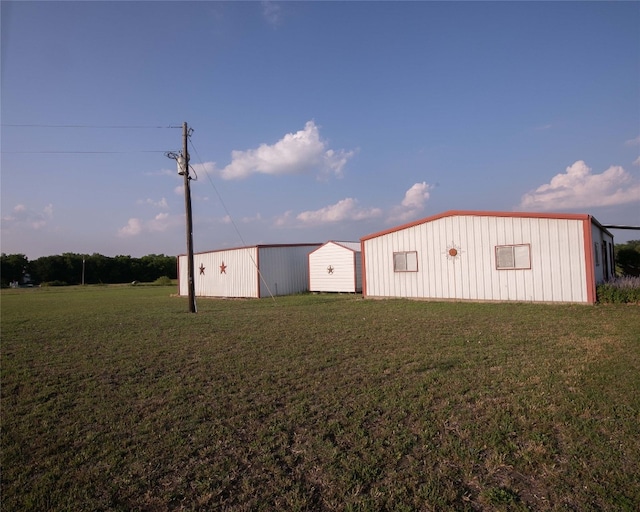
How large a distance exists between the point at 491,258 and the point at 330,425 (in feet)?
44.0

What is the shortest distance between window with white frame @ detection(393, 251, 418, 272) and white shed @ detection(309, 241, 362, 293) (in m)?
4.83

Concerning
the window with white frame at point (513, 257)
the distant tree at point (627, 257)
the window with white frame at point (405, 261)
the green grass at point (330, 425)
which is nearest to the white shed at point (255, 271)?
the window with white frame at point (405, 261)

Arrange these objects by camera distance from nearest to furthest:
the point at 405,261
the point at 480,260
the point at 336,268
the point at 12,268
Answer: the point at 480,260 < the point at 405,261 < the point at 336,268 < the point at 12,268

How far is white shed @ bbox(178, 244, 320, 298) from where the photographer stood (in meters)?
24.2

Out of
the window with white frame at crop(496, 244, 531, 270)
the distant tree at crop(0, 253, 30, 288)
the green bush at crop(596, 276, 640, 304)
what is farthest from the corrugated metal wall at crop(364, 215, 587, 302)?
the distant tree at crop(0, 253, 30, 288)

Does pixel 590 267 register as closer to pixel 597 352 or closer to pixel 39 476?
pixel 597 352

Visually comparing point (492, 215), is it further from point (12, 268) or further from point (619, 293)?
point (12, 268)

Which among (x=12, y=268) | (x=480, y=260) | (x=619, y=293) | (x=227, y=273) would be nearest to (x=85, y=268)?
(x=12, y=268)

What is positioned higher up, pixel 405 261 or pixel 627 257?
pixel 627 257

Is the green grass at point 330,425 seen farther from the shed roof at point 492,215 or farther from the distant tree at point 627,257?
the distant tree at point 627,257

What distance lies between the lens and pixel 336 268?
24312 mm

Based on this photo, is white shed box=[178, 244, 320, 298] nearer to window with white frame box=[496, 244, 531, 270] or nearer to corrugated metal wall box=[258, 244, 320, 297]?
corrugated metal wall box=[258, 244, 320, 297]

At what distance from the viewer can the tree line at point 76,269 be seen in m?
62.6

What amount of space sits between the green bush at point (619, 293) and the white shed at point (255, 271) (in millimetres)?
15228
